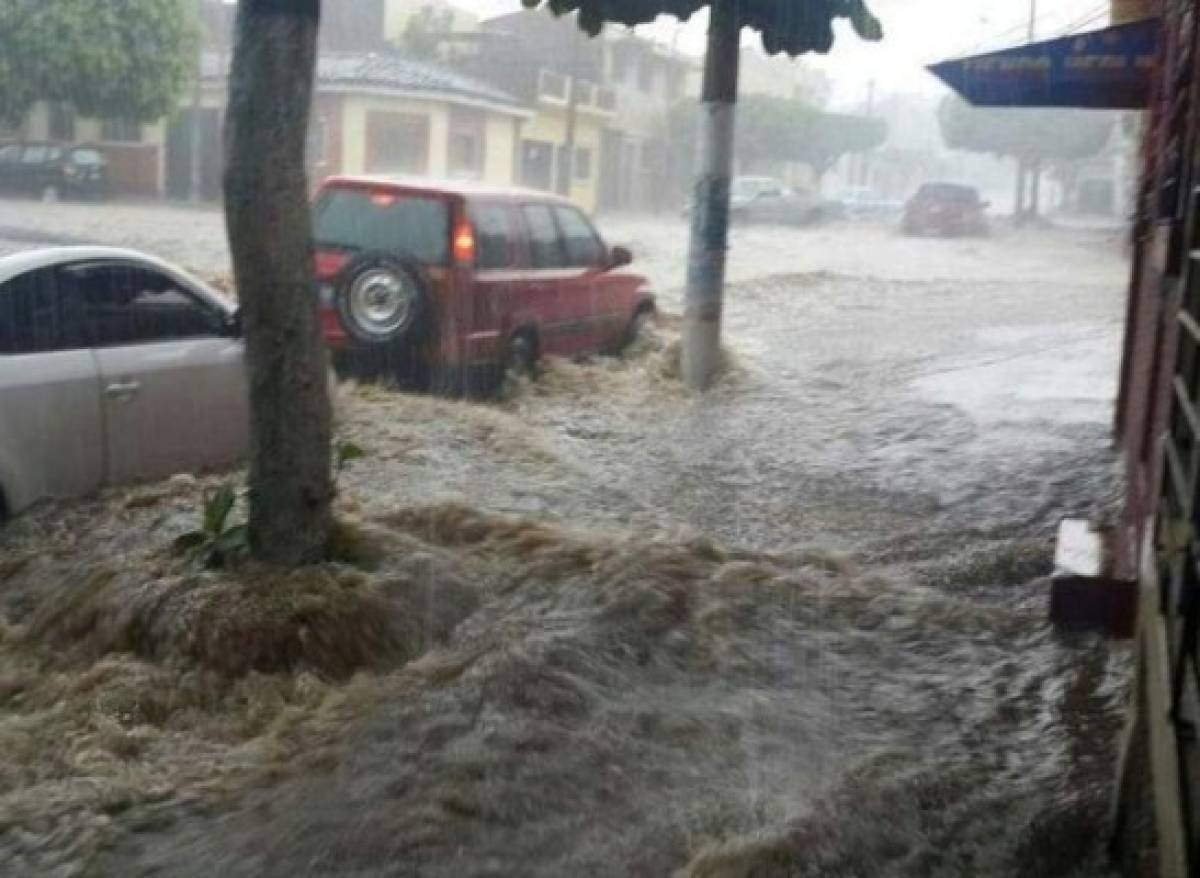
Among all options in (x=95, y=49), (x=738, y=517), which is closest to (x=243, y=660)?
(x=738, y=517)

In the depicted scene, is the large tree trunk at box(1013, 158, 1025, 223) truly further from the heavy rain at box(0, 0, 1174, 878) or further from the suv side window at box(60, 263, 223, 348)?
the suv side window at box(60, 263, 223, 348)

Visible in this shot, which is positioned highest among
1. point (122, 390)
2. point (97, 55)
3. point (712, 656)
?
point (97, 55)

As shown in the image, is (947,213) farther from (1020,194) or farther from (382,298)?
(382,298)

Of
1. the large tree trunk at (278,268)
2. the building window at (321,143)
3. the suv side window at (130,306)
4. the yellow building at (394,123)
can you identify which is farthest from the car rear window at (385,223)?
the building window at (321,143)

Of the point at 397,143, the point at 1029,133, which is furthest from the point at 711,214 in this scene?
the point at 1029,133

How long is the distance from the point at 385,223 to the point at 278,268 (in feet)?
18.3

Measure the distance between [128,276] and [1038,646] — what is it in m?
4.46

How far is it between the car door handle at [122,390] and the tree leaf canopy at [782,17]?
4.57m

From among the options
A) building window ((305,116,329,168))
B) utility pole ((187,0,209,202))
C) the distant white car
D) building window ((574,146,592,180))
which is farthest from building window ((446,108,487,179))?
the distant white car

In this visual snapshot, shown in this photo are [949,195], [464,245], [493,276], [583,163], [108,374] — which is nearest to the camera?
[108,374]

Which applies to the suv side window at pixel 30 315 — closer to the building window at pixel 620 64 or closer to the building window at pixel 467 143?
the building window at pixel 467 143

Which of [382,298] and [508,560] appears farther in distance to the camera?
[382,298]

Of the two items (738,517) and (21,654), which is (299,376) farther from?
(738,517)

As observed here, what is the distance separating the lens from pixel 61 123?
3759cm
